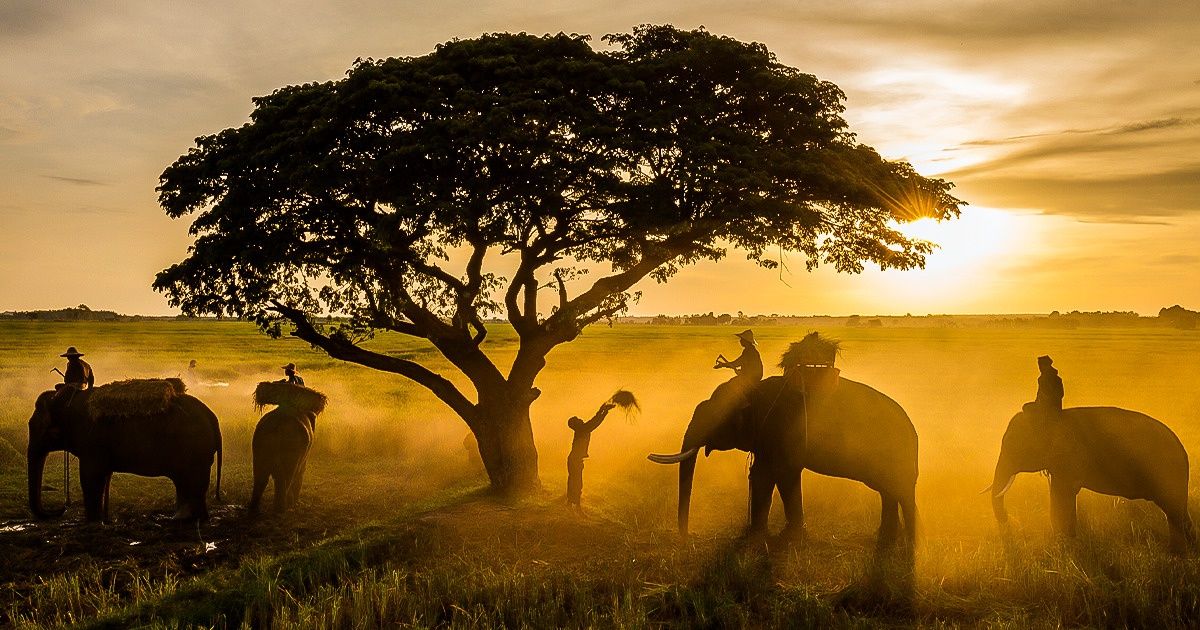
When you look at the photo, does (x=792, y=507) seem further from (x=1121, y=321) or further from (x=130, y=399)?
(x=1121, y=321)

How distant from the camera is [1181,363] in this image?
5822 cm

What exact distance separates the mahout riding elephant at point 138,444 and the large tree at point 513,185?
87.7 inches

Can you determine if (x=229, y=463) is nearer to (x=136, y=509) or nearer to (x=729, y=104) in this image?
(x=136, y=509)

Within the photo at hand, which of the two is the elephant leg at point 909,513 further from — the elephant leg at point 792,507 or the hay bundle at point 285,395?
the hay bundle at point 285,395

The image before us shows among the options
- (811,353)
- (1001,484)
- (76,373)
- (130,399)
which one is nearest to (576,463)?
(811,353)

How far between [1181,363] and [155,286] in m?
64.1

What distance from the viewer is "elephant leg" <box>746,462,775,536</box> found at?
494 inches

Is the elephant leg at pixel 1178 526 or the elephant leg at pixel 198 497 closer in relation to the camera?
the elephant leg at pixel 1178 526

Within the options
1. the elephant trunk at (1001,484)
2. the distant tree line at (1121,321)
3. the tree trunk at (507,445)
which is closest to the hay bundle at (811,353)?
the elephant trunk at (1001,484)

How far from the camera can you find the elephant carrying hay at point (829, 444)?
12.4 m

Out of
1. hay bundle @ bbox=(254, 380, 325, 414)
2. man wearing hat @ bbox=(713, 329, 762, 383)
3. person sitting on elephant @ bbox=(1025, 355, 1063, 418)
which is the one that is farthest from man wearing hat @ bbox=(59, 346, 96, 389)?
person sitting on elephant @ bbox=(1025, 355, 1063, 418)

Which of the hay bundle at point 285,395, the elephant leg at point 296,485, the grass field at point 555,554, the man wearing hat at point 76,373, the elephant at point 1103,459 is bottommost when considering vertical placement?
the grass field at point 555,554

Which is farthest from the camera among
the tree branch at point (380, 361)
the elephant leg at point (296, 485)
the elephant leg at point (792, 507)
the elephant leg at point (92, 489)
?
the tree branch at point (380, 361)

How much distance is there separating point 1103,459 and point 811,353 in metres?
4.48
